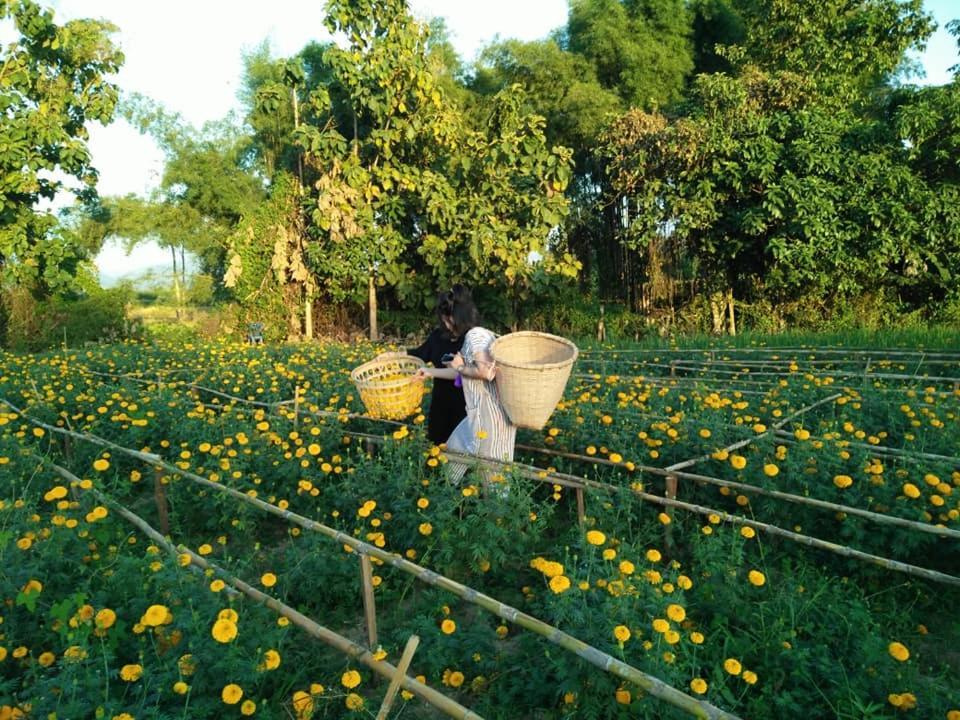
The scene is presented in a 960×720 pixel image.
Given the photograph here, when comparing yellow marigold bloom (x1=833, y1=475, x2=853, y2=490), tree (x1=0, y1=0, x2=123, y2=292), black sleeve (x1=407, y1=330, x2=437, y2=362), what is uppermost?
tree (x1=0, y1=0, x2=123, y2=292)

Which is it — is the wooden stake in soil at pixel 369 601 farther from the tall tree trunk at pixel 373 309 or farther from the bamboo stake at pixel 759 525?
the tall tree trunk at pixel 373 309

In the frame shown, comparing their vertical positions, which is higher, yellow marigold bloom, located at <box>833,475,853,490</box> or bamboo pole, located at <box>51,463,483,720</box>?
yellow marigold bloom, located at <box>833,475,853,490</box>

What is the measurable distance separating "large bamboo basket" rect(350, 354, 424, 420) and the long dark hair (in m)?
0.36

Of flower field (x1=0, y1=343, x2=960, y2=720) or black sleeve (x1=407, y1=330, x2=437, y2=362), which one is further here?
black sleeve (x1=407, y1=330, x2=437, y2=362)

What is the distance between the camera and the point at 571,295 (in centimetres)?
1140

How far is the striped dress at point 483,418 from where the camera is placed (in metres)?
3.21

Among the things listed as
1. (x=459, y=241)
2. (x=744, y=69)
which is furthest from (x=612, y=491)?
(x=744, y=69)

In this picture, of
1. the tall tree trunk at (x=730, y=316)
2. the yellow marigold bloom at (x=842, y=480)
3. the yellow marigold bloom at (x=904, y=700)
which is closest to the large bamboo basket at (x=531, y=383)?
the yellow marigold bloom at (x=842, y=480)

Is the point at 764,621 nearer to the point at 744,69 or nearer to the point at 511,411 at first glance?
the point at 511,411

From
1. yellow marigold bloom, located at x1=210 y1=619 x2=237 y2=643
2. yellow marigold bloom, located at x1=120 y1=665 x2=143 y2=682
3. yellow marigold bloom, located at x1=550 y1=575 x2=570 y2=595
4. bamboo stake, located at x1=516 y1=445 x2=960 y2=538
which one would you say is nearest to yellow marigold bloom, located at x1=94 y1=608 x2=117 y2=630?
yellow marigold bloom, located at x1=120 y1=665 x2=143 y2=682

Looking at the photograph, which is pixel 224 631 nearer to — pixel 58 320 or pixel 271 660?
pixel 271 660

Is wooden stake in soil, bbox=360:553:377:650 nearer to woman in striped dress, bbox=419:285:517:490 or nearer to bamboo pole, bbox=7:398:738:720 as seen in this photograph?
bamboo pole, bbox=7:398:738:720

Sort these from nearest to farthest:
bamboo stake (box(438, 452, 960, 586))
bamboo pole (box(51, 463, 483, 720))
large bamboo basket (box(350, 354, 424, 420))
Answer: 1. bamboo pole (box(51, 463, 483, 720))
2. bamboo stake (box(438, 452, 960, 586))
3. large bamboo basket (box(350, 354, 424, 420))

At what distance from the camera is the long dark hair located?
3.39 metres
